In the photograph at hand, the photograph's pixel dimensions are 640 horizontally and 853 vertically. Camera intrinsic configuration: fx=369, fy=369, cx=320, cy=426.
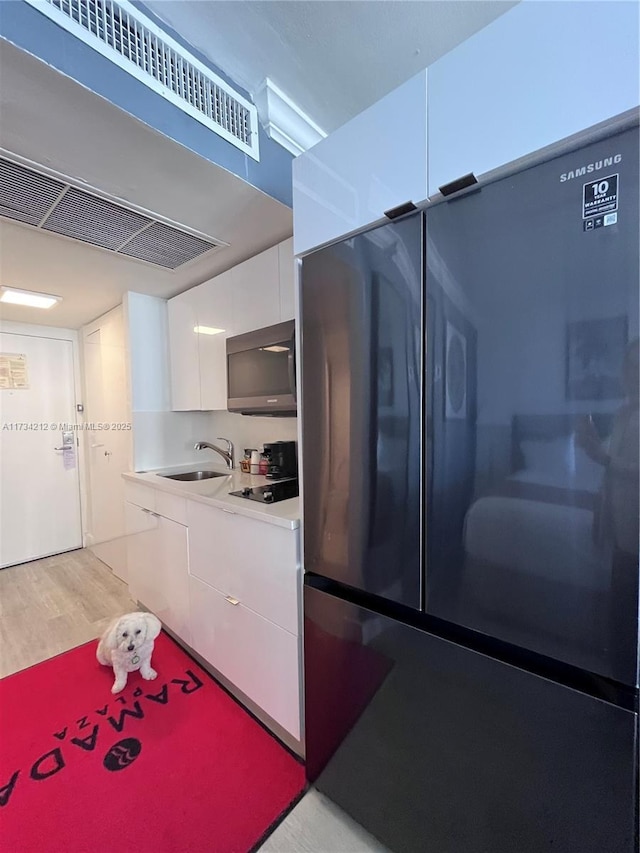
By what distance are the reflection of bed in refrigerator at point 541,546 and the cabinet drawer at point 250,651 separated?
0.81 meters

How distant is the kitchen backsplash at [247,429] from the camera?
2391mm

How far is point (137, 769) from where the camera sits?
1402mm

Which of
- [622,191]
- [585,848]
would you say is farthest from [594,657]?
[622,191]

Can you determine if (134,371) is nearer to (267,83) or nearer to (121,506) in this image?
(121,506)

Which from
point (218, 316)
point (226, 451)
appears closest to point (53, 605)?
point (226, 451)

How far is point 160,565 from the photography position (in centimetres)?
220

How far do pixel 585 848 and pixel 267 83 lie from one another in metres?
2.30

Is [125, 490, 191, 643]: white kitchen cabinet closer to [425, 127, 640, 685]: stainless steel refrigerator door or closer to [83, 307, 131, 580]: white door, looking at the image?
[83, 307, 131, 580]: white door

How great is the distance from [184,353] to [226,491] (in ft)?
3.83

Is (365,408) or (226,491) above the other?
(365,408)

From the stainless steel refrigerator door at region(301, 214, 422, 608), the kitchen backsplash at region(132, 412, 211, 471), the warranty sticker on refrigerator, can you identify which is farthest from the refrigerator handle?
the kitchen backsplash at region(132, 412, 211, 471)

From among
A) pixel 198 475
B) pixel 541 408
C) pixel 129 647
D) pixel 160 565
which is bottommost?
pixel 129 647

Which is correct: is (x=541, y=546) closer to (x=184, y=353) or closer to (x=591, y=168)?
(x=591, y=168)

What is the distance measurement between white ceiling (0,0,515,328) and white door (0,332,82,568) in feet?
6.76
